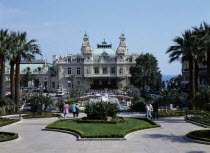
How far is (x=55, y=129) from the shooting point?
61.1 feet

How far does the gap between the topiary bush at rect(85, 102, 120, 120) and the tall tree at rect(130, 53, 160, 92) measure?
4832 cm

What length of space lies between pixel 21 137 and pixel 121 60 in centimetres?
6868

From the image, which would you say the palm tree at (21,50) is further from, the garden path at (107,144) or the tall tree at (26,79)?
the tall tree at (26,79)

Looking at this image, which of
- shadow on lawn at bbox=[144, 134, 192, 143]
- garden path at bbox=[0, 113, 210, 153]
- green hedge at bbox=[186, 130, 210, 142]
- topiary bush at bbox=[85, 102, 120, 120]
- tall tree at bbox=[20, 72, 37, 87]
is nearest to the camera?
garden path at bbox=[0, 113, 210, 153]

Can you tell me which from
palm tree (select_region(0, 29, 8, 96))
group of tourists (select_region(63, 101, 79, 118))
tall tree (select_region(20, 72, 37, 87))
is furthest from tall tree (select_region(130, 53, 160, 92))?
group of tourists (select_region(63, 101, 79, 118))

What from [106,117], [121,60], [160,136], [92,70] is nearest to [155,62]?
[121,60]

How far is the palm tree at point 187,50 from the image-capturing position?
99.2ft

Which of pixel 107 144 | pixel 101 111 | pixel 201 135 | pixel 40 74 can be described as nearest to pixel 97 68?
pixel 40 74

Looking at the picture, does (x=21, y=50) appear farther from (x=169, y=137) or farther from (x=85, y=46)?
(x=85, y=46)

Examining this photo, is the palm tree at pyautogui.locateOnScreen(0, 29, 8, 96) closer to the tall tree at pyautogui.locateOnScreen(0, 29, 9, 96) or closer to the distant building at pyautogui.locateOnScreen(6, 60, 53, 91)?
the tall tree at pyautogui.locateOnScreen(0, 29, 9, 96)

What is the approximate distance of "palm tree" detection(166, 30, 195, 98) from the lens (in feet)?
99.2

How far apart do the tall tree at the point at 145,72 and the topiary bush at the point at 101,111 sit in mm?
48317

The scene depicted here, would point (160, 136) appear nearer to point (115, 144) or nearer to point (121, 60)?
point (115, 144)

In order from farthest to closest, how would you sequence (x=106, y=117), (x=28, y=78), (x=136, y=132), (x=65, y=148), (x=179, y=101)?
1. (x=28, y=78)
2. (x=179, y=101)
3. (x=106, y=117)
4. (x=136, y=132)
5. (x=65, y=148)
